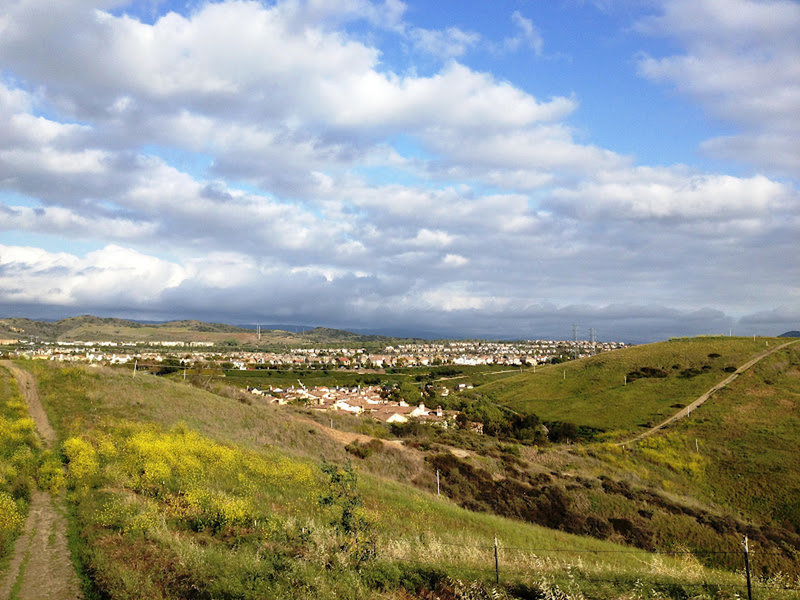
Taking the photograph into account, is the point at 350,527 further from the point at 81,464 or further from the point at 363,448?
the point at 363,448

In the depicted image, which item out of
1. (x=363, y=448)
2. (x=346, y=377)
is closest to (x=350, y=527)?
(x=363, y=448)

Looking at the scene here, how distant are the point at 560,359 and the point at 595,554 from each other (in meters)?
148

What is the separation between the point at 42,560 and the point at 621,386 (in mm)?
90672

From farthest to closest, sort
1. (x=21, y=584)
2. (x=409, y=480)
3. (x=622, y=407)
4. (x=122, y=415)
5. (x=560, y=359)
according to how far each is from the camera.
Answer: (x=560, y=359) → (x=622, y=407) → (x=409, y=480) → (x=122, y=415) → (x=21, y=584)

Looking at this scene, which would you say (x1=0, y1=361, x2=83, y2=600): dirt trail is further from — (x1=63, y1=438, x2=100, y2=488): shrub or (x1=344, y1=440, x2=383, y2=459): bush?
(x1=344, y1=440, x2=383, y2=459): bush

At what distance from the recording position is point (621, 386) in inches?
3428

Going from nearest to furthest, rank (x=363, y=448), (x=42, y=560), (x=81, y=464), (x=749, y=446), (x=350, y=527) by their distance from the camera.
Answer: (x=42, y=560), (x=350, y=527), (x=81, y=464), (x=363, y=448), (x=749, y=446)

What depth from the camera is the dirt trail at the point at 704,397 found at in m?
62.3

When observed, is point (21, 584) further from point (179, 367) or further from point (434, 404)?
point (179, 367)

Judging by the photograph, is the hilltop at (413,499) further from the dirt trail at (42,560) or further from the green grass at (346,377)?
the green grass at (346,377)

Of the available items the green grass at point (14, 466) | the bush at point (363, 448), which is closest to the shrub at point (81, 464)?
the green grass at point (14, 466)

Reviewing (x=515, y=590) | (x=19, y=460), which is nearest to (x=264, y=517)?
(x=515, y=590)

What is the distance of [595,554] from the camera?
71.7 feet

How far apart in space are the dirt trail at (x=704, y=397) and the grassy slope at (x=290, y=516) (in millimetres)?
40696
